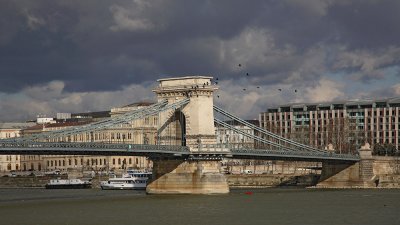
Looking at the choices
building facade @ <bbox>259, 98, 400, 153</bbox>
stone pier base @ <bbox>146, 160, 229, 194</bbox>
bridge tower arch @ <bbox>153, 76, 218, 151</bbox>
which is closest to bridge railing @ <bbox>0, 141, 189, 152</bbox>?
stone pier base @ <bbox>146, 160, 229, 194</bbox>

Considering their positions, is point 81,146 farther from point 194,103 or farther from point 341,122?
Answer: point 341,122

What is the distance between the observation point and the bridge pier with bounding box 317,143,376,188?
109062 mm

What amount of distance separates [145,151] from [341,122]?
277ft

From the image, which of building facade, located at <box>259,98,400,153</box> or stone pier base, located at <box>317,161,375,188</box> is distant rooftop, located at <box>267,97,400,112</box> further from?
stone pier base, located at <box>317,161,375,188</box>

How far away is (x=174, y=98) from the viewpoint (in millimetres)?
92375

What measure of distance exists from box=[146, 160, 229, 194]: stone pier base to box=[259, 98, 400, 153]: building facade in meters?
70.5

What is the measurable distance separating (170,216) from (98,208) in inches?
377

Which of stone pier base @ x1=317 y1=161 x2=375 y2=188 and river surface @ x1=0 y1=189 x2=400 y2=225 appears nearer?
river surface @ x1=0 y1=189 x2=400 y2=225

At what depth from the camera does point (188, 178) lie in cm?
8919

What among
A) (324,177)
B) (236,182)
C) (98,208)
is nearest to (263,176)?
(236,182)

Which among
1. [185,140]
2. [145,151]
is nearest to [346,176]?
[185,140]

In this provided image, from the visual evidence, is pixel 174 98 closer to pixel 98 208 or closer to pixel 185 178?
pixel 185 178

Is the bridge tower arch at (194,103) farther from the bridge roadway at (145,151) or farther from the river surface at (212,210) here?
the river surface at (212,210)

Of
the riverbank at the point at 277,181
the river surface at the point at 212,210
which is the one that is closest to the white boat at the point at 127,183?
the riverbank at the point at 277,181
